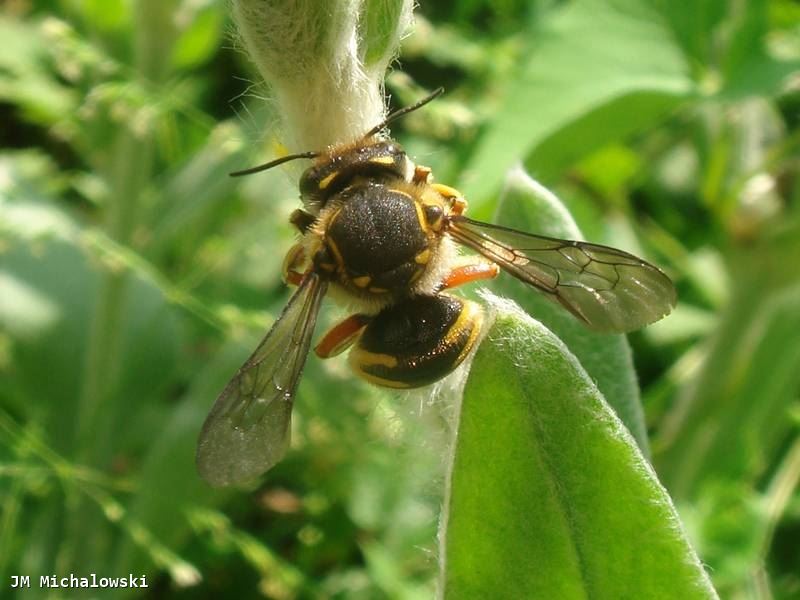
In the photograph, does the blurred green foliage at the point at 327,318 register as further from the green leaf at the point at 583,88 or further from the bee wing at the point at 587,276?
the bee wing at the point at 587,276

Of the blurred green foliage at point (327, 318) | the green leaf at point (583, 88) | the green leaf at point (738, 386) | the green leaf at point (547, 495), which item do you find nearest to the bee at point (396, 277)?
the green leaf at point (547, 495)

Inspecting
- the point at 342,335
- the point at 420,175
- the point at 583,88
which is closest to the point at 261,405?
the point at 342,335

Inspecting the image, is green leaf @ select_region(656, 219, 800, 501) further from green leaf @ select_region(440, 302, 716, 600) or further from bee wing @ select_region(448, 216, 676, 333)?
green leaf @ select_region(440, 302, 716, 600)

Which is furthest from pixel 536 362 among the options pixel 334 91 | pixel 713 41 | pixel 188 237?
pixel 188 237

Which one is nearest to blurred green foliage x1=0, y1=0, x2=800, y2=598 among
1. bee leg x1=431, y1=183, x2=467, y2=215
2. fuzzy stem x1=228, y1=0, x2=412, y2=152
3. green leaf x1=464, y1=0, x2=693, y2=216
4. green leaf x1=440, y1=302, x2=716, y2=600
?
green leaf x1=464, y1=0, x2=693, y2=216

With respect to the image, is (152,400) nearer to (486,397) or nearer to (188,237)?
(188,237)

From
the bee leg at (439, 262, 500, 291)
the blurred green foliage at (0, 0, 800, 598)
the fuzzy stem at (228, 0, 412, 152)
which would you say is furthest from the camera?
the blurred green foliage at (0, 0, 800, 598)

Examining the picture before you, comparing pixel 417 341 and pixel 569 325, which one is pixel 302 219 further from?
pixel 569 325
